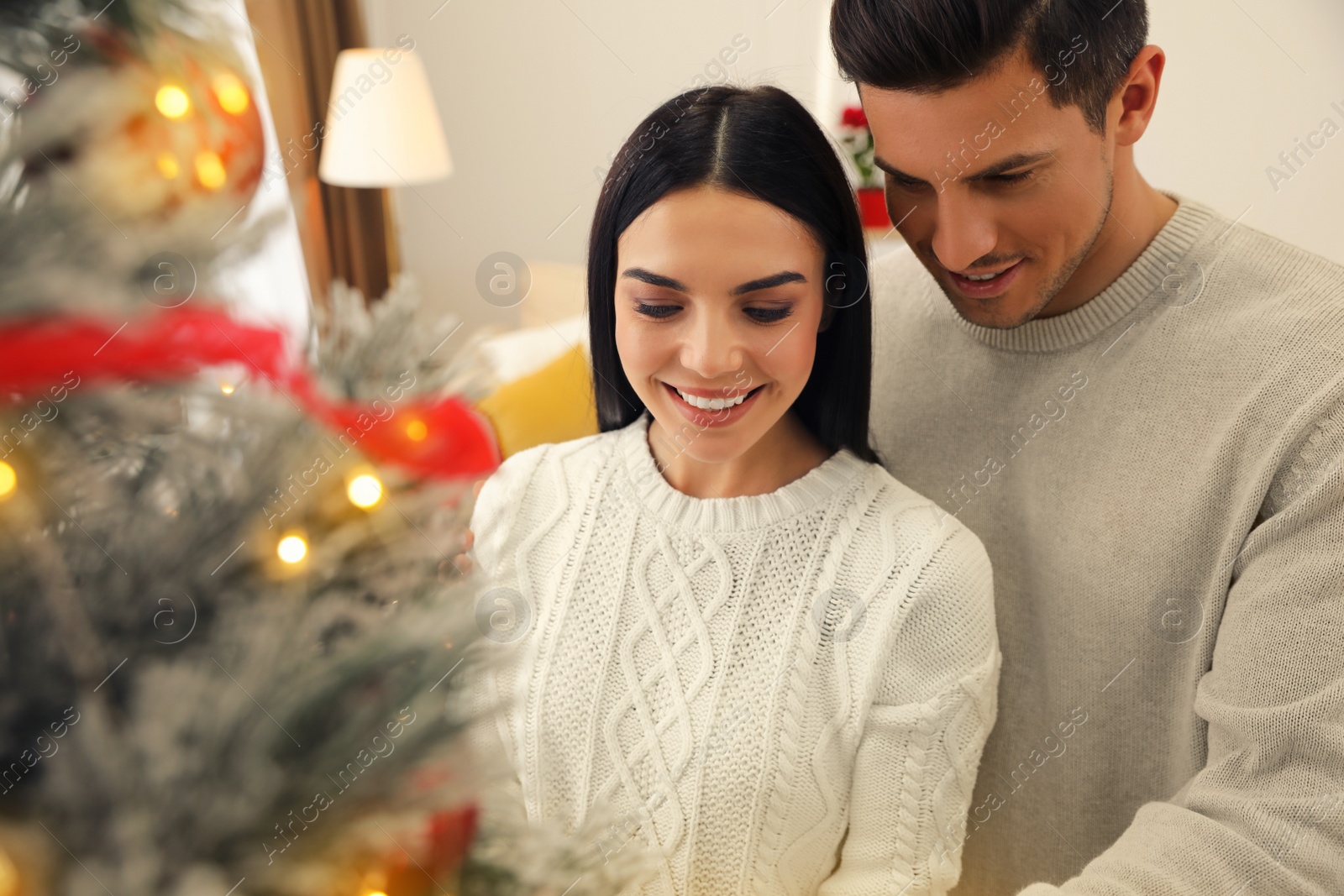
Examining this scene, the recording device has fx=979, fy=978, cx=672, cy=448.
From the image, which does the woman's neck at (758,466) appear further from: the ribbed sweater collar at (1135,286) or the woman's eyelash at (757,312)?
the ribbed sweater collar at (1135,286)

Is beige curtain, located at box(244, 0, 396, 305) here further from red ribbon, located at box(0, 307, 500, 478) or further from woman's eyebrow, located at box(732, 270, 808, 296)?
red ribbon, located at box(0, 307, 500, 478)

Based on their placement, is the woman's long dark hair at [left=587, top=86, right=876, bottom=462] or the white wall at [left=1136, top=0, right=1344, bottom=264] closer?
the woman's long dark hair at [left=587, top=86, right=876, bottom=462]

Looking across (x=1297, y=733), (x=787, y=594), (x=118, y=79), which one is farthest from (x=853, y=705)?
(x=118, y=79)

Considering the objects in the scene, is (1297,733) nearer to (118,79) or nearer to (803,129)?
(803,129)

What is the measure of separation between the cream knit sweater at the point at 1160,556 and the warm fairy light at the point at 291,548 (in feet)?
2.65

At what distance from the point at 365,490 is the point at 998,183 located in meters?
0.87

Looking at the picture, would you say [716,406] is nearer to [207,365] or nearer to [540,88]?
[207,365]

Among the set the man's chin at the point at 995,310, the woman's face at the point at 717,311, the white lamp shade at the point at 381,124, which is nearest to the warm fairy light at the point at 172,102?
the woman's face at the point at 717,311

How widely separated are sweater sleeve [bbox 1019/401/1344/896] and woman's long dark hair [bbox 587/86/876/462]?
17.0 inches

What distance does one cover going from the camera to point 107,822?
29 cm

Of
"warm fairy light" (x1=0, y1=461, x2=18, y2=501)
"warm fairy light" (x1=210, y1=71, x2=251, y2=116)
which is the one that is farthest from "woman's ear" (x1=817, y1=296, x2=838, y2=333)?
"warm fairy light" (x1=0, y1=461, x2=18, y2=501)

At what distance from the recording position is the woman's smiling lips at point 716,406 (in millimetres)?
1001

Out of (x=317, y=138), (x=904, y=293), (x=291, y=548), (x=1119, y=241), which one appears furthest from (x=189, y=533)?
(x=317, y=138)

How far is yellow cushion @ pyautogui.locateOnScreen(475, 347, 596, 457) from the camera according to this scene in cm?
162
